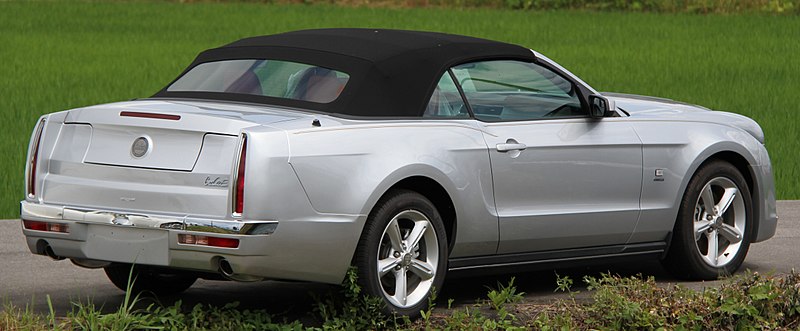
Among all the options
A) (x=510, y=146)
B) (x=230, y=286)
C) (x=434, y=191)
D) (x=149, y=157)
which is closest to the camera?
(x=149, y=157)

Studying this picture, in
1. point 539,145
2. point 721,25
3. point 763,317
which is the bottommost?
point 721,25

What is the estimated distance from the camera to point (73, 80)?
2503cm

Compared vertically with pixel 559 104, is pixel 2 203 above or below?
below

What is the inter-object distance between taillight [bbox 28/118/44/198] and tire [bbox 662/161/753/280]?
3.63 m

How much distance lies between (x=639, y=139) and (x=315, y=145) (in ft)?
7.89

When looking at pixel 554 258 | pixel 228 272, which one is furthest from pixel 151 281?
pixel 554 258

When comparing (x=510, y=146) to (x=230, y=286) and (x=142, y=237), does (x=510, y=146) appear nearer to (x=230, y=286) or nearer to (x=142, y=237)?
(x=230, y=286)

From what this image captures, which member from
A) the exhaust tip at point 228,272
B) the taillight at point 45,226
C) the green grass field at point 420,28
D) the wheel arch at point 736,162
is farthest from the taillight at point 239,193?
the green grass field at point 420,28

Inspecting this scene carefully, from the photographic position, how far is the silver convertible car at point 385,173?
751 cm

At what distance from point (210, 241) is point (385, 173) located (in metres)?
0.92

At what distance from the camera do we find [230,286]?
30.9ft

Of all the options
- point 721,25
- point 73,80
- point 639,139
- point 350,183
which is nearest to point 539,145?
point 639,139

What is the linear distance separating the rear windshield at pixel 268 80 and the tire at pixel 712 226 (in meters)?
2.30

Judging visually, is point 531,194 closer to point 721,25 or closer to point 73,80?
point 73,80
